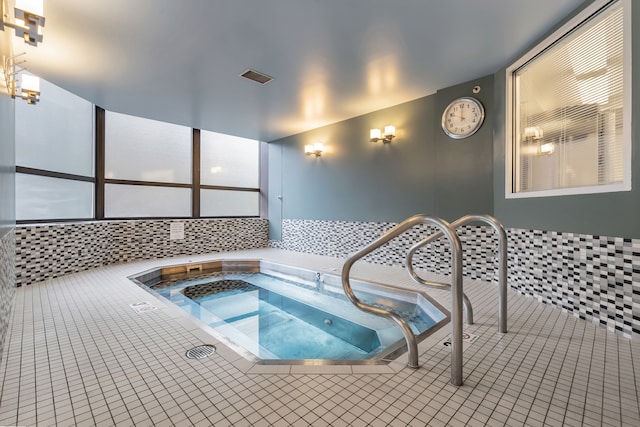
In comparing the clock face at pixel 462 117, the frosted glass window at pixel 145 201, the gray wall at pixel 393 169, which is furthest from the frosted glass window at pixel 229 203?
the clock face at pixel 462 117

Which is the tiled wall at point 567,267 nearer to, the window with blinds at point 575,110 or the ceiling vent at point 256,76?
the window with blinds at point 575,110

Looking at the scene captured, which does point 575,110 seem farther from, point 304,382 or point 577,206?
point 304,382

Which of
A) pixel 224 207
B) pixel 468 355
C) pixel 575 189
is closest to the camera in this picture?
pixel 468 355

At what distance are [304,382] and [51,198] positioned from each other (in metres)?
4.26

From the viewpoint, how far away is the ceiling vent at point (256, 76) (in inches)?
125

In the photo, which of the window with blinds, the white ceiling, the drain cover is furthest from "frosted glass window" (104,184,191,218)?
the window with blinds

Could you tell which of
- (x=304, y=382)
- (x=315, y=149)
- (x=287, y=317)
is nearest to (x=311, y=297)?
(x=287, y=317)

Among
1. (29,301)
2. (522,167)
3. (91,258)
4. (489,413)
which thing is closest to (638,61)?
(522,167)

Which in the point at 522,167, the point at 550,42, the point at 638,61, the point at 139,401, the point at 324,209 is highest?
the point at 550,42

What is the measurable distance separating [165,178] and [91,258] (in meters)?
1.83

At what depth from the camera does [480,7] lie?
84.0 inches

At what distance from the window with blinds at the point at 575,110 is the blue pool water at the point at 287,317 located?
61.5 inches

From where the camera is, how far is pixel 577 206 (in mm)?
2111

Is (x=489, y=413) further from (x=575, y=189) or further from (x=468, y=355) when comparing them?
(x=575, y=189)
